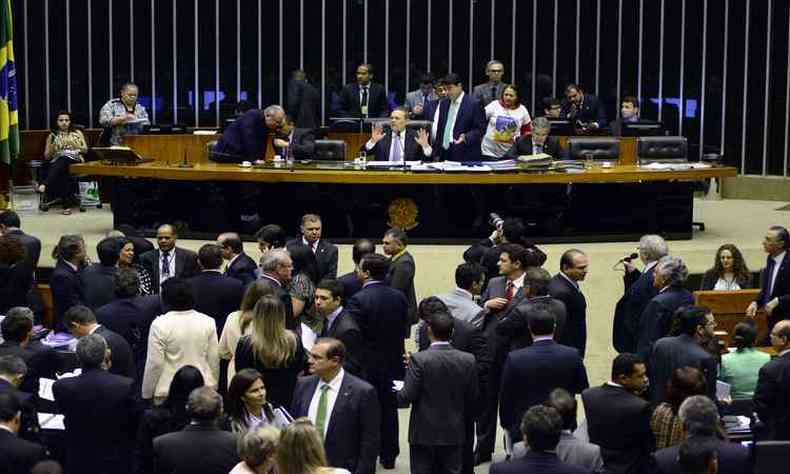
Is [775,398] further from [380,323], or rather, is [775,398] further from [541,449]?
[380,323]

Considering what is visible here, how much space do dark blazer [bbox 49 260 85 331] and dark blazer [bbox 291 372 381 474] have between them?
348 cm

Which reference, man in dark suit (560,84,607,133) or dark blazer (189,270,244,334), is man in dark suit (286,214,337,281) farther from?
man in dark suit (560,84,607,133)

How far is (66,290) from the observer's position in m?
12.6

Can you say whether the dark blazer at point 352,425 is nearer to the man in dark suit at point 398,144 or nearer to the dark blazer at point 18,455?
the dark blazer at point 18,455

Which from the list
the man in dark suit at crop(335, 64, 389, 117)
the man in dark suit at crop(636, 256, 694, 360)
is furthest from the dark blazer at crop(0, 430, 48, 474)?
the man in dark suit at crop(335, 64, 389, 117)

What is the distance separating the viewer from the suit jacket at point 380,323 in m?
11.3

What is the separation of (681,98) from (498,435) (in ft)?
37.2

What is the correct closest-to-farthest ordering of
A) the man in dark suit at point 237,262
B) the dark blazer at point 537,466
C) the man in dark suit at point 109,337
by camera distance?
the dark blazer at point 537,466, the man in dark suit at point 109,337, the man in dark suit at point 237,262

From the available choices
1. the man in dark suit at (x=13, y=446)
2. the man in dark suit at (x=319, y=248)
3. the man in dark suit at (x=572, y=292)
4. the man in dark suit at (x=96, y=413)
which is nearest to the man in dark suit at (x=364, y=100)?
the man in dark suit at (x=319, y=248)

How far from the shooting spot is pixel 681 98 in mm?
23734

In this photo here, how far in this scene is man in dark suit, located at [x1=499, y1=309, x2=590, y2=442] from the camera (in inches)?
407

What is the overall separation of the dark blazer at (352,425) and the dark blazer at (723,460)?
5.30 feet

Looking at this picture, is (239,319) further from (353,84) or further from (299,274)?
(353,84)

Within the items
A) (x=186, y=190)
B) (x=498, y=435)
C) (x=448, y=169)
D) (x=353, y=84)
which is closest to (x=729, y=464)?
(x=498, y=435)
